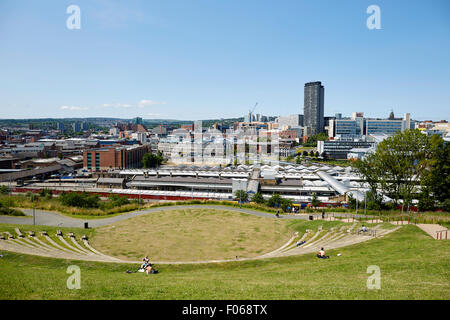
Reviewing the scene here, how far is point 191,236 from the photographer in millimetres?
22531

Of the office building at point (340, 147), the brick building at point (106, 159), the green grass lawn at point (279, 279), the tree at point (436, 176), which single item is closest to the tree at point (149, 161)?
the brick building at point (106, 159)

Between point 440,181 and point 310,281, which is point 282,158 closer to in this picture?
point 440,181

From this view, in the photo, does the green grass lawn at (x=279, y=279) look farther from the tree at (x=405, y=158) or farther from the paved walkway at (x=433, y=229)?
the tree at (x=405, y=158)

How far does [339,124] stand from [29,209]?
138m

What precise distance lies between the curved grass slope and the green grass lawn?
267 centimetres

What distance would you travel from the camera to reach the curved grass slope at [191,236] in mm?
19186

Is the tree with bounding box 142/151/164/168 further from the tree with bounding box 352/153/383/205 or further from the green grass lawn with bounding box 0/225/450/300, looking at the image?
the green grass lawn with bounding box 0/225/450/300

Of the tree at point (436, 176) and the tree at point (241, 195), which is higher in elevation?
the tree at point (436, 176)

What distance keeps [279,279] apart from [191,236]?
39.1 feet

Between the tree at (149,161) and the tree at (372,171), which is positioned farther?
the tree at (149,161)

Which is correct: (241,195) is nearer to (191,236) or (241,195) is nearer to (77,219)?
(191,236)

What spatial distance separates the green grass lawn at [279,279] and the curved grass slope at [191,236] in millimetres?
2675

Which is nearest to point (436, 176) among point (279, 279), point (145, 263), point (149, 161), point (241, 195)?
point (241, 195)

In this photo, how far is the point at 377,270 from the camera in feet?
39.7
